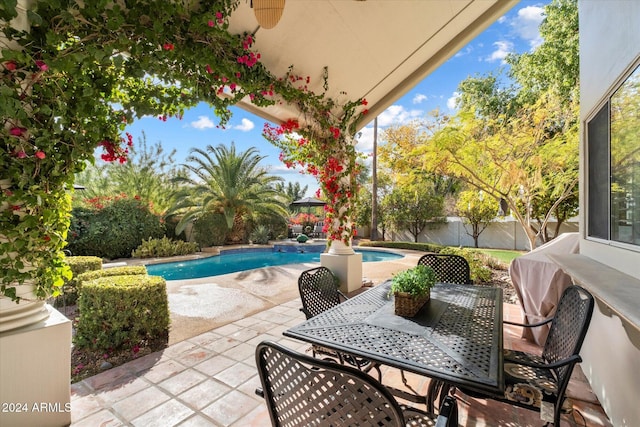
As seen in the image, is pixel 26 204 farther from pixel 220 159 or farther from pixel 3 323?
pixel 220 159

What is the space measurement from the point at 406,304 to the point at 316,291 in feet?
3.14

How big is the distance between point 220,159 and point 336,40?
1008 centimetres

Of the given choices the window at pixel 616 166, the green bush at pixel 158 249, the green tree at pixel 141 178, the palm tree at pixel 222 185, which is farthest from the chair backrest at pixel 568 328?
the green tree at pixel 141 178

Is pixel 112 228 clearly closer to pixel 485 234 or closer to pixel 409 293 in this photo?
pixel 409 293

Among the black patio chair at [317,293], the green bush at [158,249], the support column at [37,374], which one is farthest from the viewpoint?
the green bush at [158,249]

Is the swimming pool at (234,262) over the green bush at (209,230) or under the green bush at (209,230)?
under

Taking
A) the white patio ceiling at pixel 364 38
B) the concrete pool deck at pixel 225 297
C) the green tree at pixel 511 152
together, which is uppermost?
the white patio ceiling at pixel 364 38

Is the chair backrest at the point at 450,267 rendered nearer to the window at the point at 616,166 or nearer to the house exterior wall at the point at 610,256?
the house exterior wall at the point at 610,256

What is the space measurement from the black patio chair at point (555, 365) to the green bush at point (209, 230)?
12.7 metres

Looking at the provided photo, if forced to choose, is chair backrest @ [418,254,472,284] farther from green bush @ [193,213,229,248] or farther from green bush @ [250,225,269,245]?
green bush @ [250,225,269,245]

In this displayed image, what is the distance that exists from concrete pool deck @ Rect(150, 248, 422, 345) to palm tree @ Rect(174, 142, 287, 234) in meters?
6.30

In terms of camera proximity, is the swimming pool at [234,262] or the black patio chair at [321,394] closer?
the black patio chair at [321,394]

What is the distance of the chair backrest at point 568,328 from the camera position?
167 centimetres

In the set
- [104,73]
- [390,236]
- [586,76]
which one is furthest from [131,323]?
[390,236]
